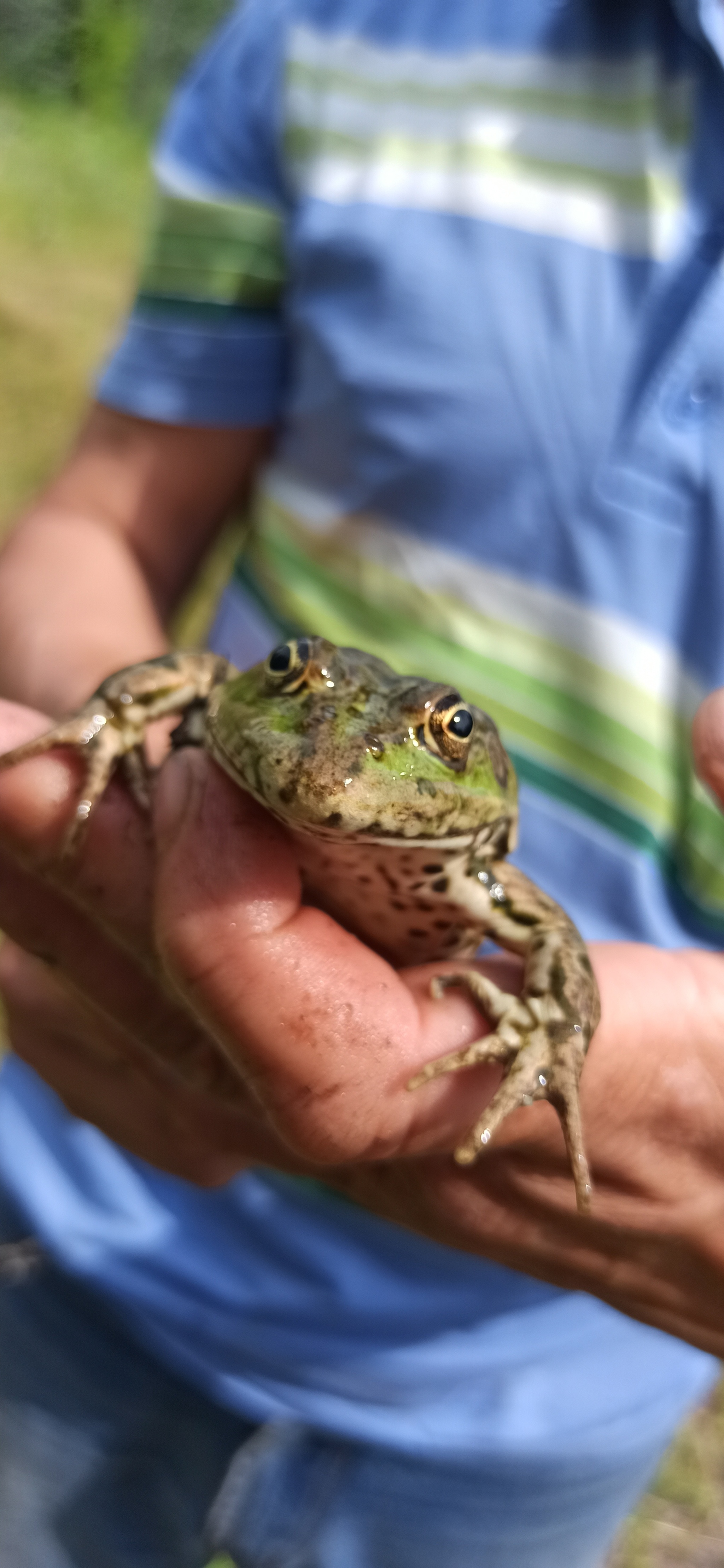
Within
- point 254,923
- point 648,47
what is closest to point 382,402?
point 648,47

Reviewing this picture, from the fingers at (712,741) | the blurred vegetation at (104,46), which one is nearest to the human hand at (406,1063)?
the fingers at (712,741)

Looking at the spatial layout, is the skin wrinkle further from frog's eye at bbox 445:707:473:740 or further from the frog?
frog's eye at bbox 445:707:473:740

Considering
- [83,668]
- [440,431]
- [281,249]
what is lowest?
[83,668]

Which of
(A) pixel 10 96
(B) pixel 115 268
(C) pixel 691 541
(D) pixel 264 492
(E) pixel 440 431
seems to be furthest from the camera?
(B) pixel 115 268

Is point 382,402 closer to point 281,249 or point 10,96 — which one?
point 281,249

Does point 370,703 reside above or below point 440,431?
below

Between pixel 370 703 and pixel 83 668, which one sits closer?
pixel 370 703

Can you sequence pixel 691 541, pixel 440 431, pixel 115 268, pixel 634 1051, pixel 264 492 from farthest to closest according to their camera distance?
1. pixel 115 268
2. pixel 264 492
3. pixel 440 431
4. pixel 691 541
5. pixel 634 1051

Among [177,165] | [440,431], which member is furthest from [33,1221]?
[177,165]
